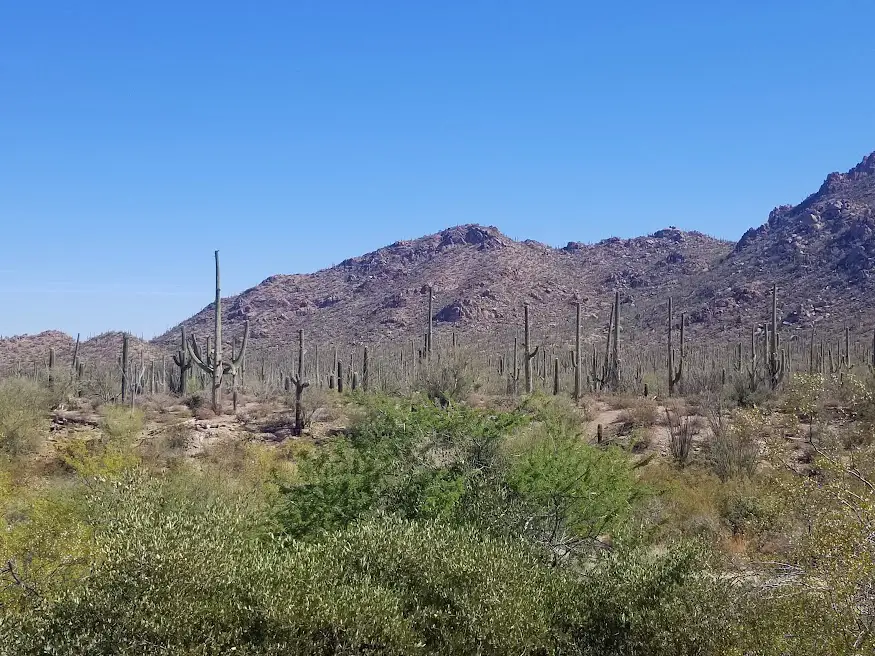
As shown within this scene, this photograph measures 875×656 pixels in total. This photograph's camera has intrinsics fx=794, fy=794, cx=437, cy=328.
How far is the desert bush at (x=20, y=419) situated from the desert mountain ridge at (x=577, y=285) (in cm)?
5267

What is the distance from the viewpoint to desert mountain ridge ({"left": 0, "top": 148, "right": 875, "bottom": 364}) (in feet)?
263

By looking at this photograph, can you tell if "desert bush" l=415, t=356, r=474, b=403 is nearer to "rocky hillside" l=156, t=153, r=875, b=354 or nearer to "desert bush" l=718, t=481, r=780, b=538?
"desert bush" l=718, t=481, r=780, b=538

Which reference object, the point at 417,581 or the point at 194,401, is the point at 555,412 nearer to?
the point at 417,581

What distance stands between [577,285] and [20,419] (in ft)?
292

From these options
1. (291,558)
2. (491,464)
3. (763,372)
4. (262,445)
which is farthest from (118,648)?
(763,372)

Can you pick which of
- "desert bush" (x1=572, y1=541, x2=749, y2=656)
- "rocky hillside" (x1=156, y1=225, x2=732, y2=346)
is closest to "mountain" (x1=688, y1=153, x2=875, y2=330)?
"rocky hillside" (x1=156, y1=225, x2=732, y2=346)

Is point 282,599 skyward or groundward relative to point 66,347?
groundward

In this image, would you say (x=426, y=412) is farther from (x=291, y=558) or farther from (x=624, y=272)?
(x=624, y=272)

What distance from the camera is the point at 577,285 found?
10756 centimetres

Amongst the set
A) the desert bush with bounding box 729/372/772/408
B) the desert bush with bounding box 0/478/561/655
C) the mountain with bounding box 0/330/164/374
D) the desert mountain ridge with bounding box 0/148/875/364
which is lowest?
the desert bush with bounding box 0/478/561/655

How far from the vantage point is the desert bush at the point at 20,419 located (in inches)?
944

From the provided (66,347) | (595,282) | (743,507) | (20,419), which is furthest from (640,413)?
(595,282)

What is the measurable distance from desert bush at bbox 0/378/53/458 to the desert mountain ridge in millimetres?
52675

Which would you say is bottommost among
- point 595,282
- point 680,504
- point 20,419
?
point 680,504
